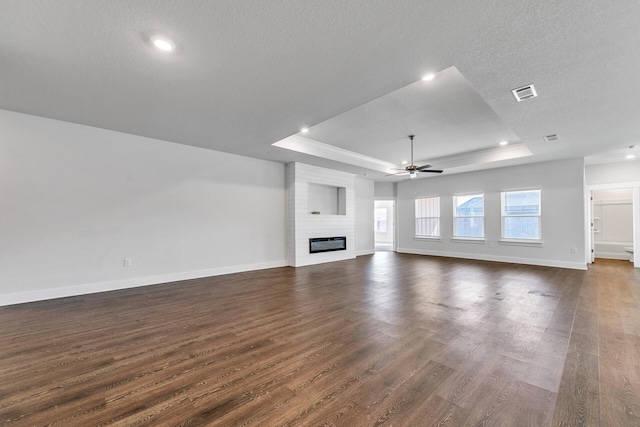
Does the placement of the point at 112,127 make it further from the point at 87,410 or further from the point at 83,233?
the point at 87,410

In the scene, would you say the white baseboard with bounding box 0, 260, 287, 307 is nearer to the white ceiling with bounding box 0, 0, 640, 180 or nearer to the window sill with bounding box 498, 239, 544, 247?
the white ceiling with bounding box 0, 0, 640, 180

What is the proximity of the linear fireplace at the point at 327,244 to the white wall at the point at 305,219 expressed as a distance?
0.32ft

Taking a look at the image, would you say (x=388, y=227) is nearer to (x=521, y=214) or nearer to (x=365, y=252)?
(x=365, y=252)

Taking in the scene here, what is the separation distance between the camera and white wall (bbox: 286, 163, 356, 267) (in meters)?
6.61

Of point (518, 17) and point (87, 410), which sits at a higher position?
point (518, 17)

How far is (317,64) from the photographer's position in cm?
250

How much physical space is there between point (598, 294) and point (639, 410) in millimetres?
3488

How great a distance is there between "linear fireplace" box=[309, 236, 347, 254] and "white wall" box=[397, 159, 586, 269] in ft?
10.5

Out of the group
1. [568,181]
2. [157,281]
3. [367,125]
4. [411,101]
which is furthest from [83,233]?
[568,181]

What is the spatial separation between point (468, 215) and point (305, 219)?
5331 millimetres

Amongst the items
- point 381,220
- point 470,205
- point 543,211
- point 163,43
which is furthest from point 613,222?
point 163,43

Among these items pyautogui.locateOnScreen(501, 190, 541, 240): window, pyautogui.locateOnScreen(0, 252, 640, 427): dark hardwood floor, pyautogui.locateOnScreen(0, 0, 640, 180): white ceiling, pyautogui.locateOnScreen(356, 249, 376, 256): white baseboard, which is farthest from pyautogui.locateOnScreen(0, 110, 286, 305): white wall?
pyautogui.locateOnScreen(501, 190, 541, 240): window

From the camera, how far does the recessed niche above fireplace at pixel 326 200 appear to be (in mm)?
7641

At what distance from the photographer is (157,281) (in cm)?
475
